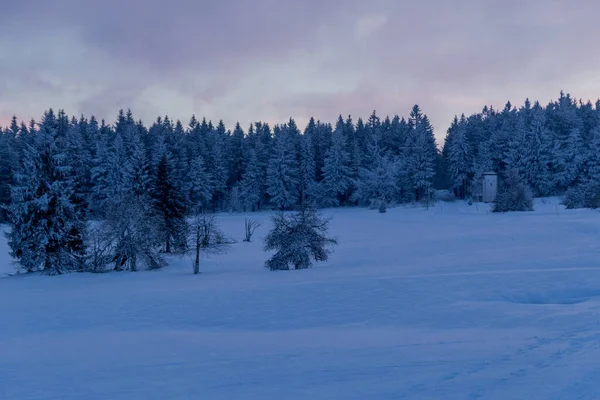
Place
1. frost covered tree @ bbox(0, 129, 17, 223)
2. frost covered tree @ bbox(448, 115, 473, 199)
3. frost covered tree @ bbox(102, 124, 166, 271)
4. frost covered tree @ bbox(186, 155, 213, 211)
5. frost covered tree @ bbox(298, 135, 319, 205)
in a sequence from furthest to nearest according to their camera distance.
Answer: frost covered tree @ bbox(298, 135, 319, 205), frost covered tree @ bbox(186, 155, 213, 211), frost covered tree @ bbox(448, 115, 473, 199), frost covered tree @ bbox(0, 129, 17, 223), frost covered tree @ bbox(102, 124, 166, 271)

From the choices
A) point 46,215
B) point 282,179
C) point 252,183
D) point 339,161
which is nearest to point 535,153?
point 339,161

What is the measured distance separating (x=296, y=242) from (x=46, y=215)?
18.5m

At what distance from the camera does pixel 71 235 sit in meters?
33.1

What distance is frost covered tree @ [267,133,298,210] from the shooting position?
8025 centimetres

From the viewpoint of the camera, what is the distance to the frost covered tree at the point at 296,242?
86.6 ft

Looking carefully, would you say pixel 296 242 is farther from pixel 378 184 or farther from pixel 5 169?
pixel 5 169

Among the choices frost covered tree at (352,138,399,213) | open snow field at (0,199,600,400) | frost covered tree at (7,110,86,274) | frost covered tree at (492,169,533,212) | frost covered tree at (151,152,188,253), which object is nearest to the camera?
open snow field at (0,199,600,400)

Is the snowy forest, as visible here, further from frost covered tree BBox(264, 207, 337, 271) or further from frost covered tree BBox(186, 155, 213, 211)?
frost covered tree BBox(264, 207, 337, 271)

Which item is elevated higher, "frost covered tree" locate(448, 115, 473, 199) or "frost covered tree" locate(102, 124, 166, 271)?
"frost covered tree" locate(448, 115, 473, 199)

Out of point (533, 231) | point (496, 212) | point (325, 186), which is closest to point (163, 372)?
point (533, 231)

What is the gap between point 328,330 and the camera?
13695 mm

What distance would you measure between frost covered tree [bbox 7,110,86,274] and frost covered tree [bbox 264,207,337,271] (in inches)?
598

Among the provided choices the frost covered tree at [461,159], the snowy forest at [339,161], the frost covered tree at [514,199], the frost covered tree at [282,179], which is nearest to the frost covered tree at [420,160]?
the snowy forest at [339,161]

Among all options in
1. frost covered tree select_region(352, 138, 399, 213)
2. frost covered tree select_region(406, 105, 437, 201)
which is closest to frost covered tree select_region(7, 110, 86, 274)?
frost covered tree select_region(352, 138, 399, 213)
